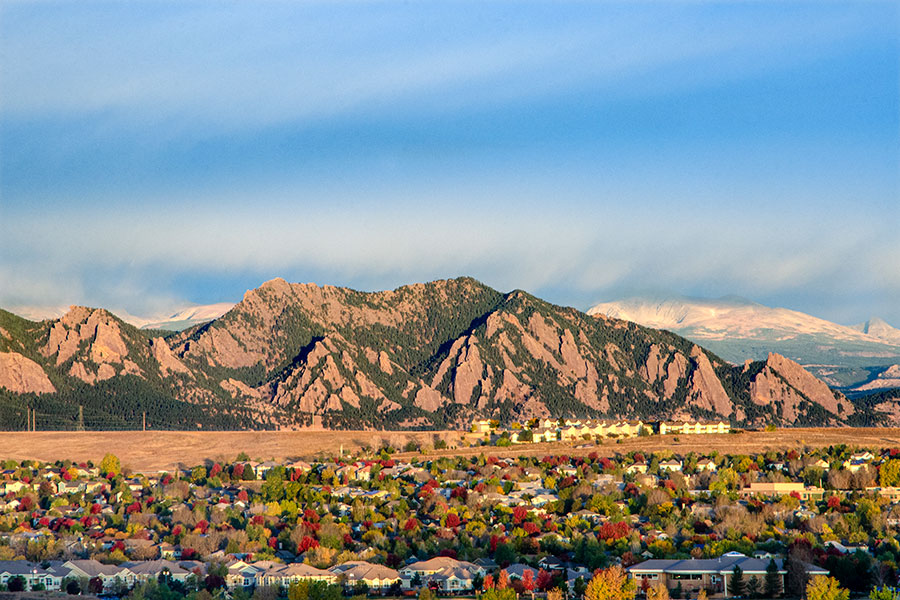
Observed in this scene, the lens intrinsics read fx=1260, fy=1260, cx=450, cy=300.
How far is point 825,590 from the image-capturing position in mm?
84312

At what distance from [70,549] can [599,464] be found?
3091 inches

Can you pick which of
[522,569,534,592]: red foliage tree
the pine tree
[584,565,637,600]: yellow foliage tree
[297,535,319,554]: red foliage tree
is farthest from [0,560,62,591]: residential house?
the pine tree

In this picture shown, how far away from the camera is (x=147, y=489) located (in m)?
148

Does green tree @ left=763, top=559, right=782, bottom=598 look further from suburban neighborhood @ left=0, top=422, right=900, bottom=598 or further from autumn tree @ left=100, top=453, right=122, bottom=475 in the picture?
autumn tree @ left=100, top=453, right=122, bottom=475

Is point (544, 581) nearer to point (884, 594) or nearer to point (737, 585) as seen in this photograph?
point (737, 585)

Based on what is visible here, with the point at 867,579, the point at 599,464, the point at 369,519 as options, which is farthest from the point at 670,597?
the point at 599,464

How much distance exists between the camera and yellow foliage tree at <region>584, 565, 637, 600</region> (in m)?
84.9

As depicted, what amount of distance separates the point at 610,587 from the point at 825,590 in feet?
46.8

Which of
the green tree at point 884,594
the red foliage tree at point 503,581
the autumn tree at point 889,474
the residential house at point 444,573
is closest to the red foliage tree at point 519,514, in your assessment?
the residential house at point 444,573

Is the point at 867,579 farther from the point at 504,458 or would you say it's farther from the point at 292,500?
the point at 504,458

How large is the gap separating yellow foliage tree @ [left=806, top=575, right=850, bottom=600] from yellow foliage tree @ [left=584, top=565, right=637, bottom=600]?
38.7ft

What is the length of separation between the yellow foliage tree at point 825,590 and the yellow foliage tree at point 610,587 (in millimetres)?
11808

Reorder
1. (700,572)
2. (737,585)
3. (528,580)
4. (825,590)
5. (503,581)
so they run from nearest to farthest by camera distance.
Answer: (825,590)
(503,581)
(737,585)
(528,580)
(700,572)

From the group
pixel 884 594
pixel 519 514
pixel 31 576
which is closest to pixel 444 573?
pixel 519 514
